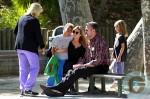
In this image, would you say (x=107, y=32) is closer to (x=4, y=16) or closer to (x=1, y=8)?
(x=4, y=16)

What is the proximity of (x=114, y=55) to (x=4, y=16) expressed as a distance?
10564 mm

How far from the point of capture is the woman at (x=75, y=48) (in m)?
11.0

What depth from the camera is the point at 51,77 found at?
36.6ft

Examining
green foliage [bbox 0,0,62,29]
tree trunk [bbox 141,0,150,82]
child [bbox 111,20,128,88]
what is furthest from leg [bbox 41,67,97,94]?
green foliage [bbox 0,0,62,29]

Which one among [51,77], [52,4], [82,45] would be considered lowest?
[51,77]

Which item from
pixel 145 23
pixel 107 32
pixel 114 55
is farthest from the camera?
pixel 107 32

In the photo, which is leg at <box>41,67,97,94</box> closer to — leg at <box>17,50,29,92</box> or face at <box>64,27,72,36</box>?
leg at <box>17,50,29,92</box>

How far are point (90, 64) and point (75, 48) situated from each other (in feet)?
2.71

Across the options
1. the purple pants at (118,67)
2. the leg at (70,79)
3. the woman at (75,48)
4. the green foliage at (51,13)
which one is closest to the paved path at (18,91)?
the leg at (70,79)

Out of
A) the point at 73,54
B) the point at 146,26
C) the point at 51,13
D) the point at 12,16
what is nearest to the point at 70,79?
the point at 73,54

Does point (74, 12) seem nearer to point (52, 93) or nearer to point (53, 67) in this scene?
point (53, 67)

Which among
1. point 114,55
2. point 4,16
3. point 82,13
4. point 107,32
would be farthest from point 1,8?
point 114,55

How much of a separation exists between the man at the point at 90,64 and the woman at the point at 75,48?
321 millimetres

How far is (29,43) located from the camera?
34.5 ft
